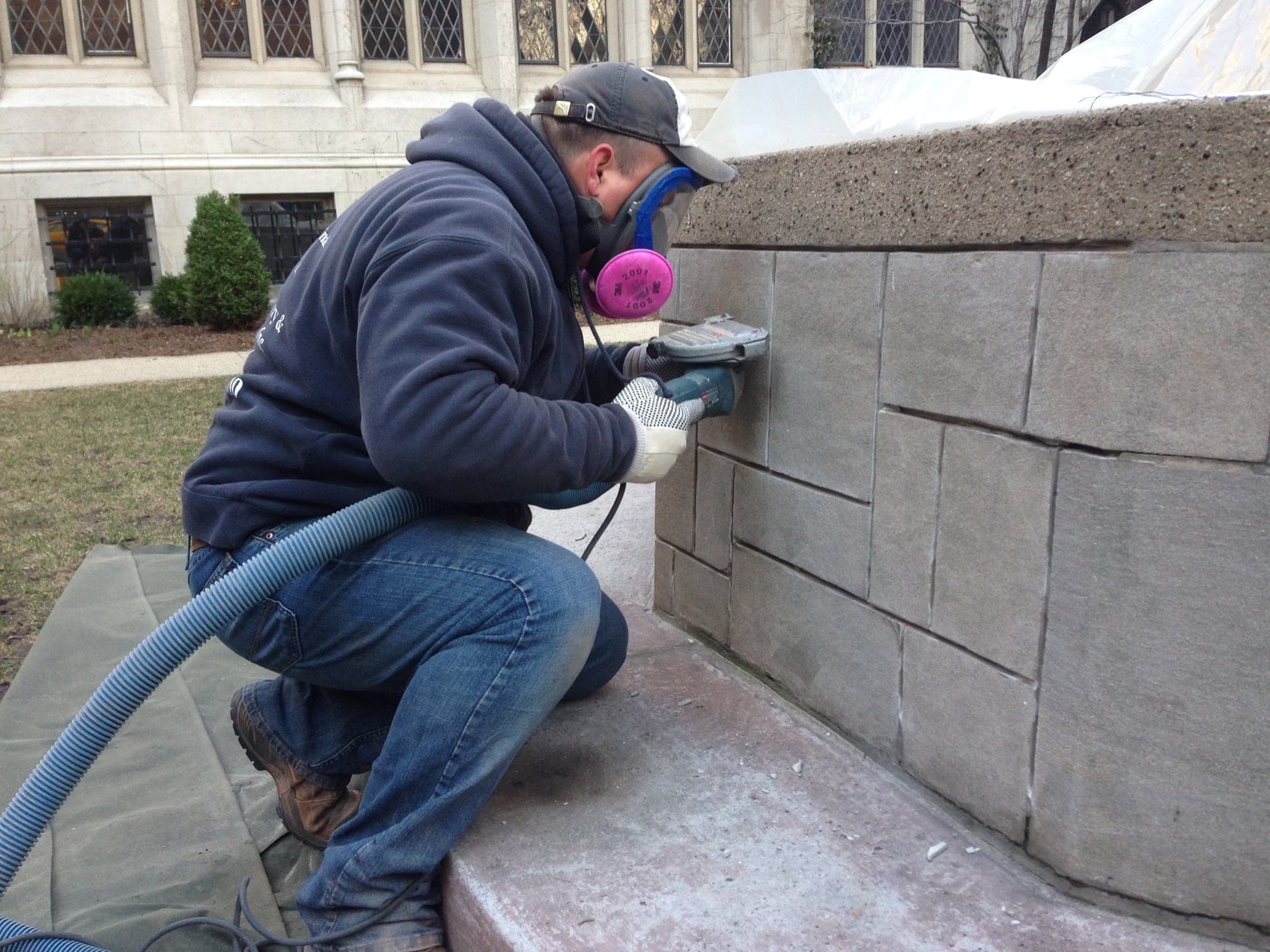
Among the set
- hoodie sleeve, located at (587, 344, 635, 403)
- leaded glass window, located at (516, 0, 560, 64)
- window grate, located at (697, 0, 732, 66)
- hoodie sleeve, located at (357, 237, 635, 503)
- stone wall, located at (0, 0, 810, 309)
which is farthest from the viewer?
window grate, located at (697, 0, 732, 66)

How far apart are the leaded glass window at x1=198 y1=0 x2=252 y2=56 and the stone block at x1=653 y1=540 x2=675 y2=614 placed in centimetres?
1292

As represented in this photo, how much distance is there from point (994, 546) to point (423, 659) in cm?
102

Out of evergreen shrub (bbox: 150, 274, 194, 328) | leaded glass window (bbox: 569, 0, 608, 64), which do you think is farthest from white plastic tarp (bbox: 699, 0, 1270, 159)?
leaded glass window (bbox: 569, 0, 608, 64)

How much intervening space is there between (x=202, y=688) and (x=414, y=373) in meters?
1.80

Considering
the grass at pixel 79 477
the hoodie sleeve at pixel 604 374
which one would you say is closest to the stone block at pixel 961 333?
the hoodie sleeve at pixel 604 374

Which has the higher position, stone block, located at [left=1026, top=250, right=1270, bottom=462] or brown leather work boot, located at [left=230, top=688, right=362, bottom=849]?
stone block, located at [left=1026, top=250, right=1270, bottom=462]

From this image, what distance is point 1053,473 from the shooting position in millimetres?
1668

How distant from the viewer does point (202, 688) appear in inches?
119

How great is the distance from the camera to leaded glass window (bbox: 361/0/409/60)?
14.1 metres

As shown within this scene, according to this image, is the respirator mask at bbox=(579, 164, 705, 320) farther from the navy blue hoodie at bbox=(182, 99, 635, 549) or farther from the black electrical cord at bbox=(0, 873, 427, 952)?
the black electrical cord at bbox=(0, 873, 427, 952)

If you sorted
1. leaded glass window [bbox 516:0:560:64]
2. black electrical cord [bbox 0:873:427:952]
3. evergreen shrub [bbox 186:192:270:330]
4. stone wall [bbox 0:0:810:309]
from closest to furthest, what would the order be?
black electrical cord [bbox 0:873:427:952], evergreen shrub [bbox 186:192:270:330], stone wall [bbox 0:0:810:309], leaded glass window [bbox 516:0:560:64]

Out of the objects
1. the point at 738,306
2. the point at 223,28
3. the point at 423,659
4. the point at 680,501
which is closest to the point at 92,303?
the point at 223,28

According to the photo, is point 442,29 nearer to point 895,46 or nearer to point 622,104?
point 895,46

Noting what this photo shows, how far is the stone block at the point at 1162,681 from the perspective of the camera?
1.52 meters
